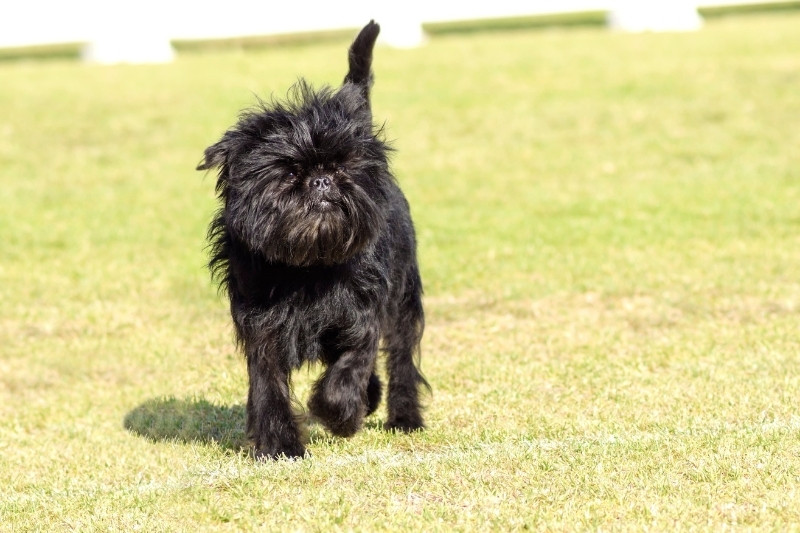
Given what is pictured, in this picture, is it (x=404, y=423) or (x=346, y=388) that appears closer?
(x=346, y=388)

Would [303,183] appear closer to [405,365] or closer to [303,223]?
[303,223]

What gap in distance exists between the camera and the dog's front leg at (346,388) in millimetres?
6703

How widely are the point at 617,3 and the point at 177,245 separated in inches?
693

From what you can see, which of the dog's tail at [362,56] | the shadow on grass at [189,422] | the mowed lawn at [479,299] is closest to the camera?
the mowed lawn at [479,299]

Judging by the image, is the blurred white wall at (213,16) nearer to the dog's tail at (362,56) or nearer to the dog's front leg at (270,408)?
the dog's tail at (362,56)

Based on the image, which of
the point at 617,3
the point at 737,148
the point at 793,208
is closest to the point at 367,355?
the point at 793,208

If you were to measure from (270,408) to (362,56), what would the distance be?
2306mm

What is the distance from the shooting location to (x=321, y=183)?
639cm

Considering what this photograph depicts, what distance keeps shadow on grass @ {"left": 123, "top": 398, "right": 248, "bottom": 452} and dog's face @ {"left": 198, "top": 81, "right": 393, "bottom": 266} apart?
1.59 metres

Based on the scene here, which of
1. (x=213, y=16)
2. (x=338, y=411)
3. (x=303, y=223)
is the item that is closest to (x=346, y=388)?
(x=338, y=411)

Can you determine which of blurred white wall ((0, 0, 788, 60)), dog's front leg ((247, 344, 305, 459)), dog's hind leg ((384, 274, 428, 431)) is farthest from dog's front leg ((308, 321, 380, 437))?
blurred white wall ((0, 0, 788, 60))

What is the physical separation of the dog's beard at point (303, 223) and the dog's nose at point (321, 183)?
Result: 0.05m

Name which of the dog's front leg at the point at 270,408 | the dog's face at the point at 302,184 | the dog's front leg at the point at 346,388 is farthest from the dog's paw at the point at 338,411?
the dog's face at the point at 302,184

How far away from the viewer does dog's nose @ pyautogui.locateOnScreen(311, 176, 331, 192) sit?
21.0 feet
